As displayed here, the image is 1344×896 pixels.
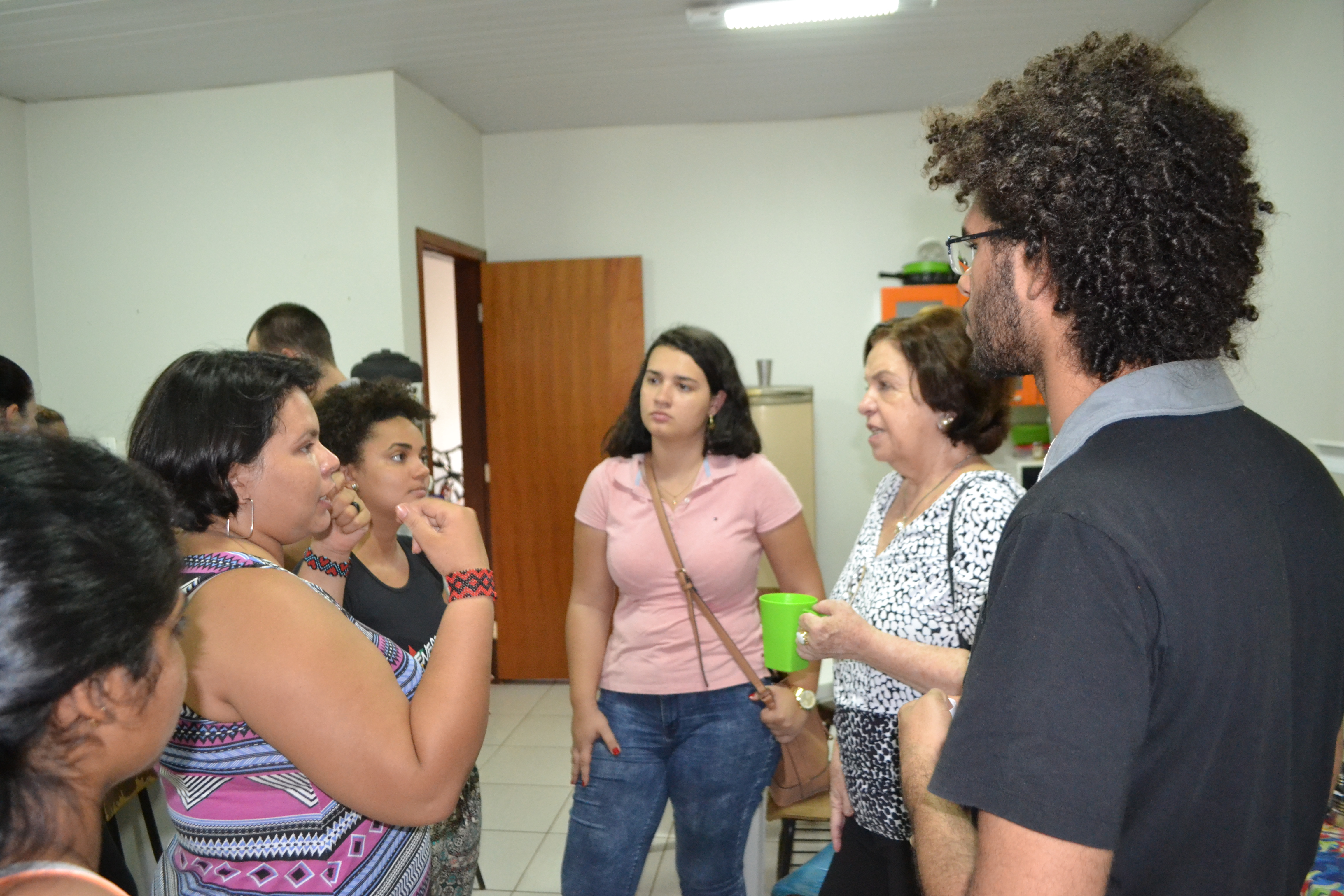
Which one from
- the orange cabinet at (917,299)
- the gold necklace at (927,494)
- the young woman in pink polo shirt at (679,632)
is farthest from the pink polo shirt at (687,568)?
the orange cabinet at (917,299)

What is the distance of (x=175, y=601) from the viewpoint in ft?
2.59

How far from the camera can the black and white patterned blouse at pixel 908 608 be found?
1424mm

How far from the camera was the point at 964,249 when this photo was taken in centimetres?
104

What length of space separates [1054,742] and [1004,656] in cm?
7

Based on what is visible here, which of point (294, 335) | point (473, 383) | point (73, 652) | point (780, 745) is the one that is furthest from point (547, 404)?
point (73, 652)

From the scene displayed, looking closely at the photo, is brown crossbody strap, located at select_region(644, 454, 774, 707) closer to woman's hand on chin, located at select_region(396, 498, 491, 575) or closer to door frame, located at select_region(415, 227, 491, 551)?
woman's hand on chin, located at select_region(396, 498, 491, 575)

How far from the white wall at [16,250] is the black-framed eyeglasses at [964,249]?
4467 mm

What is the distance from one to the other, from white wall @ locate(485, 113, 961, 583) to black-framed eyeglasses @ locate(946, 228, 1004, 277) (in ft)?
12.6

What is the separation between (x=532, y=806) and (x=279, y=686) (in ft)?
9.08

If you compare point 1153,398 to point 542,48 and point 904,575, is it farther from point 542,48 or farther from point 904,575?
point 542,48

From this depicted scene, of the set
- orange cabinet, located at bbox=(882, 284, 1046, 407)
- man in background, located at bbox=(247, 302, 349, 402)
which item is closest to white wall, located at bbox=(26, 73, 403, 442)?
man in background, located at bbox=(247, 302, 349, 402)

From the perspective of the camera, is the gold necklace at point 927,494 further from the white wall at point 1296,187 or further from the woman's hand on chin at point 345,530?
the white wall at point 1296,187

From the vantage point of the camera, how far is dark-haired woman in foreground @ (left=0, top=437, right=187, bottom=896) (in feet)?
2.12

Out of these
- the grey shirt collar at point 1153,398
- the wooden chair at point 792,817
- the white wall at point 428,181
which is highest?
the white wall at point 428,181
